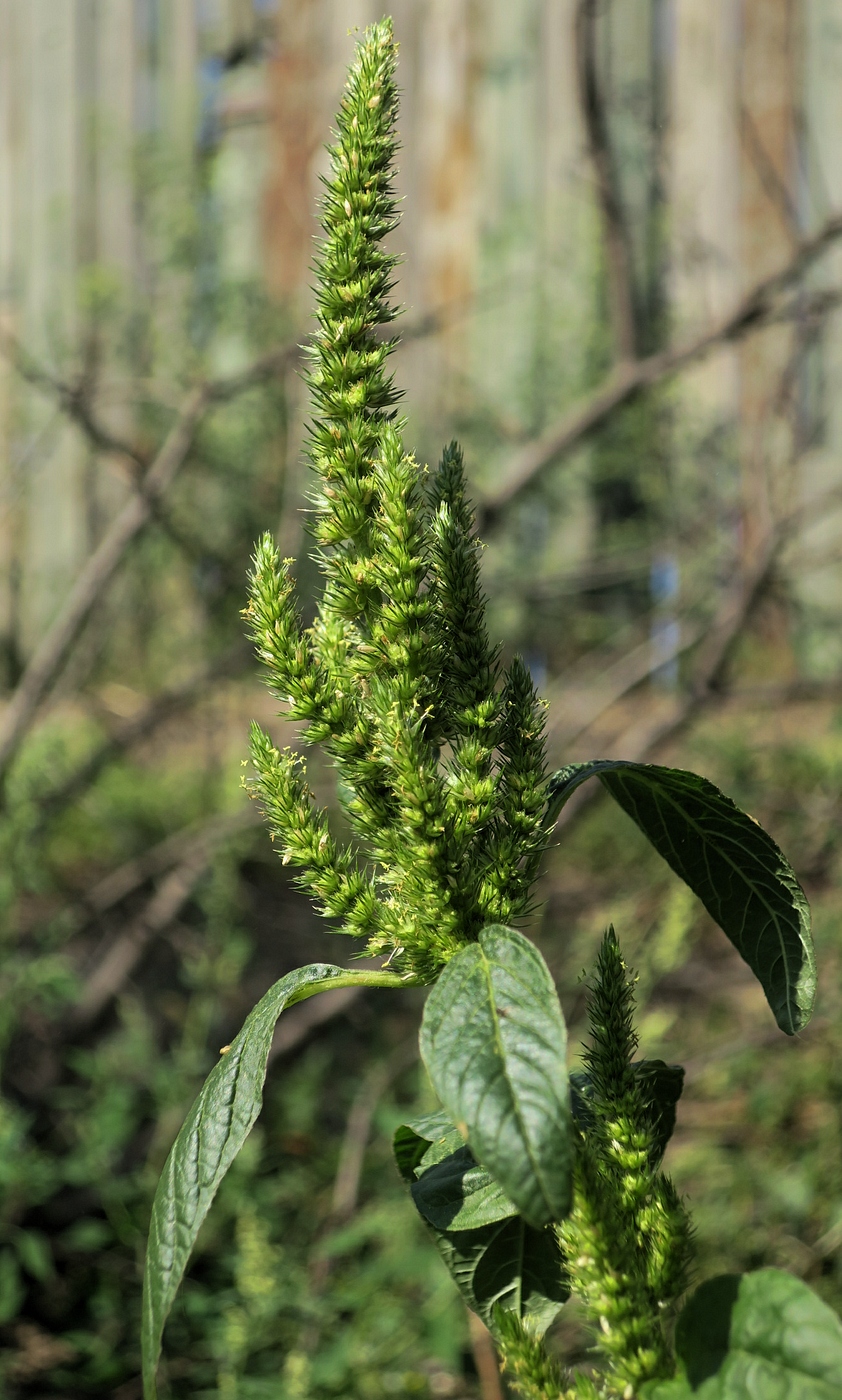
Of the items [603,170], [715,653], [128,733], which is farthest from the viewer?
[128,733]

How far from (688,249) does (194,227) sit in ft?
4.66

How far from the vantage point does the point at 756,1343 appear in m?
0.63

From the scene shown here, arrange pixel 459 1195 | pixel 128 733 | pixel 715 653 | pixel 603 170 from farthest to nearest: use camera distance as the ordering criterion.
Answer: pixel 128 733
pixel 715 653
pixel 603 170
pixel 459 1195

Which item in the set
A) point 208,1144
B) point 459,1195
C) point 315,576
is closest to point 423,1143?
point 459,1195

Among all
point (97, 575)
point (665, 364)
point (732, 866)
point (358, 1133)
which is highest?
point (665, 364)

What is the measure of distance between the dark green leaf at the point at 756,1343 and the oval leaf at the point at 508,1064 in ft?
0.50

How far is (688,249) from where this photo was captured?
275 centimetres

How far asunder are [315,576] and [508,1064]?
107 inches

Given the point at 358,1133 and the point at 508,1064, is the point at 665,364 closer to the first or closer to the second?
the point at 358,1133

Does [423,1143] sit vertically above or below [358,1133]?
above

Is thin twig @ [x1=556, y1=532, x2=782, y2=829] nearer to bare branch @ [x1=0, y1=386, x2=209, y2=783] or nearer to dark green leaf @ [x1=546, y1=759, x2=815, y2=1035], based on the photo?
bare branch @ [x1=0, y1=386, x2=209, y2=783]

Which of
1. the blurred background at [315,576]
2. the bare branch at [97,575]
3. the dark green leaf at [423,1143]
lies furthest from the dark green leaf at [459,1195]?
the bare branch at [97,575]

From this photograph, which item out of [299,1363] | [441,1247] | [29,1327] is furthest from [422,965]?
[29,1327]

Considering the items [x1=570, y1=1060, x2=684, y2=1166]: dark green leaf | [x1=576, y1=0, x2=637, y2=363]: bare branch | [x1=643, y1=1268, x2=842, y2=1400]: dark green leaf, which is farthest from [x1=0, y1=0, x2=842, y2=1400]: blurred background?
[x1=643, y1=1268, x2=842, y2=1400]: dark green leaf
